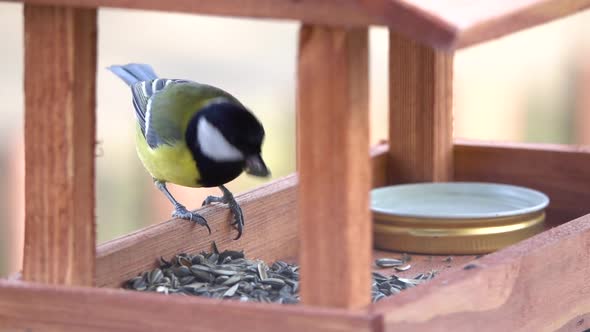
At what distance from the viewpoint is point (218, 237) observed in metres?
2.31

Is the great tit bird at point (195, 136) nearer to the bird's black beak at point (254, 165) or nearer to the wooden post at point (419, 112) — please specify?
the bird's black beak at point (254, 165)

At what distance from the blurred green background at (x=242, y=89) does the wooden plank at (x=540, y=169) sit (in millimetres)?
660

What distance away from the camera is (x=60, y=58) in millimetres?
1779

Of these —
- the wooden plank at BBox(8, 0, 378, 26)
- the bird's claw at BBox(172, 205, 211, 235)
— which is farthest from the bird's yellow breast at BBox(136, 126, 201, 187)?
the wooden plank at BBox(8, 0, 378, 26)

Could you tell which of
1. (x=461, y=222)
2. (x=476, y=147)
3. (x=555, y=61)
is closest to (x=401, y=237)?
(x=461, y=222)

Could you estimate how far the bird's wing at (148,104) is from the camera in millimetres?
2674

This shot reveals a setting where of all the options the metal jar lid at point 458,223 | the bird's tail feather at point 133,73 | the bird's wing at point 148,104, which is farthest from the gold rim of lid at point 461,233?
the bird's tail feather at point 133,73

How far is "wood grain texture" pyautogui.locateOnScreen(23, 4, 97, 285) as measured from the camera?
1782mm

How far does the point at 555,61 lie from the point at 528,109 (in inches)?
17.7

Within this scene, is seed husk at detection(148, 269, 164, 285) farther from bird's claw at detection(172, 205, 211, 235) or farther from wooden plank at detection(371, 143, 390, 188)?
wooden plank at detection(371, 143, 390, 188)

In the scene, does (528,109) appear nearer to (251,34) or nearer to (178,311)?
(251,34)

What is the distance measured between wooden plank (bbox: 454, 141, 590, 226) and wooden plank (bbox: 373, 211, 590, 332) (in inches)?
23.3

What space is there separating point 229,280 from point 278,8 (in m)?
0.65

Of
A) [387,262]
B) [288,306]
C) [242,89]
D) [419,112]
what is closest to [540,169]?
[419,112]
